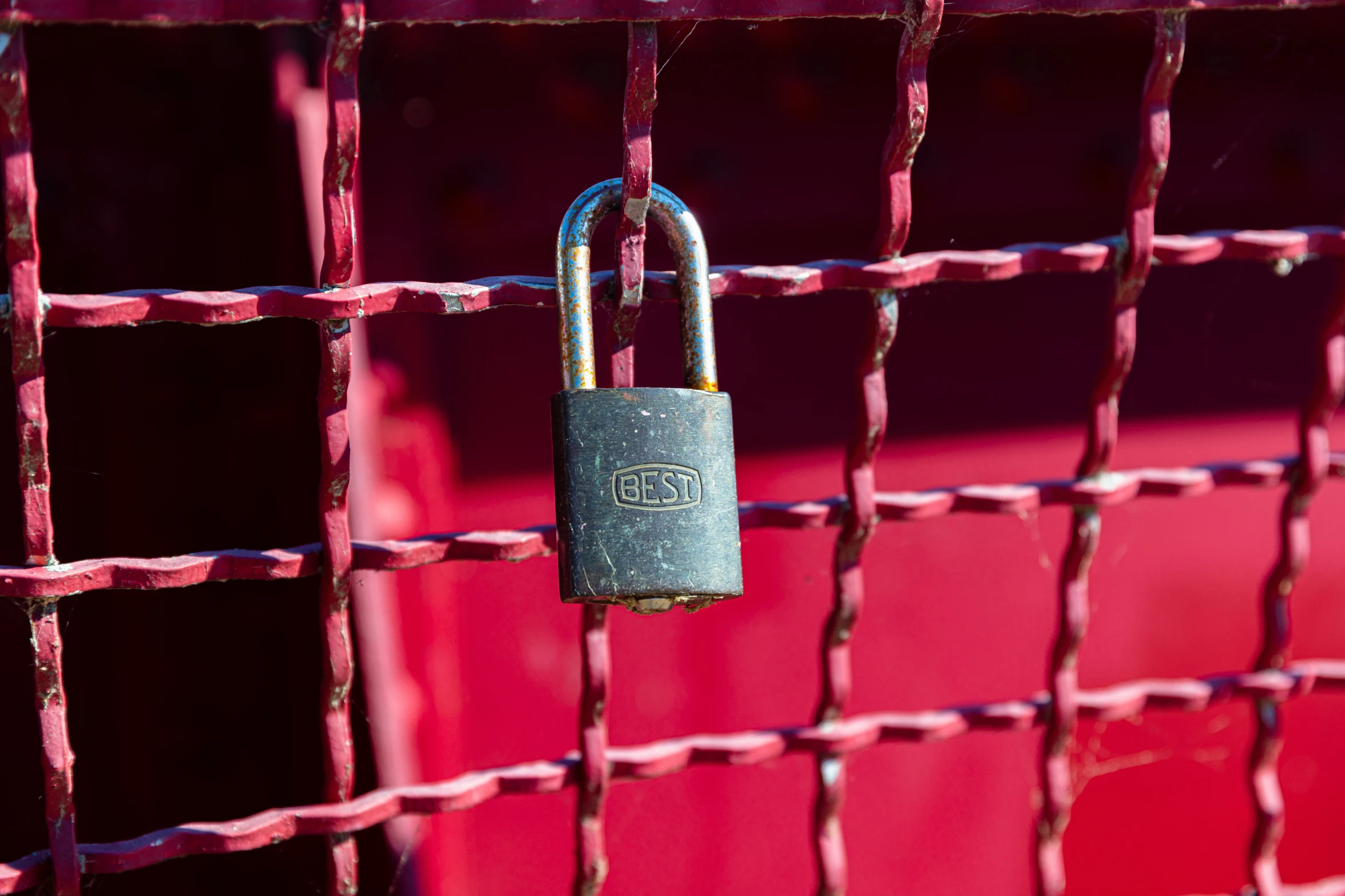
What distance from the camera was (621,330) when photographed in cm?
86

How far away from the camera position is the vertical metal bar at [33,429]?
0.74 meters

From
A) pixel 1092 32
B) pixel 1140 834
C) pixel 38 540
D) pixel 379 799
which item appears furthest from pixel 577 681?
pixel 1092 32

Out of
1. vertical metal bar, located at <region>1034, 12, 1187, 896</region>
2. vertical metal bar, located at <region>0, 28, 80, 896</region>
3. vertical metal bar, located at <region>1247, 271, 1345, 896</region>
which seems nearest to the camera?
vertical metal bar, located at <region>0, 28, 80, 896</region>

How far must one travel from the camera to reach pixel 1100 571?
4.34 feet

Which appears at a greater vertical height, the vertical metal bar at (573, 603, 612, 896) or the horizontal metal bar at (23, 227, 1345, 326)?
the horizontal metal bar at (23, 227, 1345, 326)

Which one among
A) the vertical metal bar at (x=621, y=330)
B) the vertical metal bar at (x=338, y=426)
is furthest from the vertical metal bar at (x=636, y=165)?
the vertical metal bar at (x=338, y=426)

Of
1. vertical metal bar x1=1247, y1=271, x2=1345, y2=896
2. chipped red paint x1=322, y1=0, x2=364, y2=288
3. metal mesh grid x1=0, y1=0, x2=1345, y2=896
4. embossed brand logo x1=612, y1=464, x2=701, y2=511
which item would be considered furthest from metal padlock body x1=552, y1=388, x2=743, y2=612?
vertical metal bar x1=1247, y1=271, x2=1345, y2=896

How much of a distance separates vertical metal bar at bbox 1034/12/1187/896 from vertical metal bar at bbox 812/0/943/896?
213 mm

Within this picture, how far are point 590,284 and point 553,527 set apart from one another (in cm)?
24

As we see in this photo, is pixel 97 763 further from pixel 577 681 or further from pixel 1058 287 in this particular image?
pixel 1058 287

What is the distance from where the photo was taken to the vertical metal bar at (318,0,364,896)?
31.3 inches

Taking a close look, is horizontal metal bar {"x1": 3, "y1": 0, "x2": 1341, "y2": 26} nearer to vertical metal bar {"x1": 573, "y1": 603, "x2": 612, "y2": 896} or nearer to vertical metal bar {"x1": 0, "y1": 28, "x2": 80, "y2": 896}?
vertical metal bar {"x1": 0, "y1": 28, "x2": 80, "y2": 896}

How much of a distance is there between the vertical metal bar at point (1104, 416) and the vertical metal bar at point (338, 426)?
0.69m

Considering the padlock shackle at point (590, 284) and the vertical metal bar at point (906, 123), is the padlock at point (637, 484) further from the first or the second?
the vertical metal bar at point (906, 123)
